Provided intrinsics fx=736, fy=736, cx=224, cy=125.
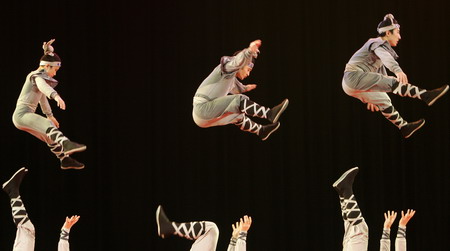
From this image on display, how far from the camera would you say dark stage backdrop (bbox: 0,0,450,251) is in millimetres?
8000

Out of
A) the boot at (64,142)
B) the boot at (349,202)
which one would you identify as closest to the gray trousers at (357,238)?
the boot at (349,202)

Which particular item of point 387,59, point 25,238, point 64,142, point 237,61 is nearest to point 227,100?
point 237,61

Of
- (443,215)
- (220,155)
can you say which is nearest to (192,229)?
(220,155)

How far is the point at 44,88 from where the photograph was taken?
724 cm

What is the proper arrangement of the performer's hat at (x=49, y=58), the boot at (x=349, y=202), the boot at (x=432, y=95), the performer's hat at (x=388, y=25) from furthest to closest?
the performer's hat at (x=49, y=58) < the performer's hat at (x=388, y=25) < the boot at (x=349, y=202) < the boot at (x=432, y=95)

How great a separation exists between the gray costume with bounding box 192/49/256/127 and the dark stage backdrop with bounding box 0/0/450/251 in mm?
894

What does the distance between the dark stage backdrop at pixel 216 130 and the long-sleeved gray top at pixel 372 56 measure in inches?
29.9

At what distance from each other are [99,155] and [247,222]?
2.33 meters

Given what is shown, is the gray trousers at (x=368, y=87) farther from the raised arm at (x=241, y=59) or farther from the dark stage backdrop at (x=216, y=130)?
the raised arm at (x=241, y=59)

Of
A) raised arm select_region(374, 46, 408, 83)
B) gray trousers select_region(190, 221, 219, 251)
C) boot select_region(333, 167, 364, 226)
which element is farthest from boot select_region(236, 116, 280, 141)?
raised arm select_region(374, 46, 408, 83)

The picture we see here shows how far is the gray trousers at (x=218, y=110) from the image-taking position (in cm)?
702

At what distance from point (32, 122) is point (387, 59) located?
3.67 meters

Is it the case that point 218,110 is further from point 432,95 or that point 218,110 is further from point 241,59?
point 432,95

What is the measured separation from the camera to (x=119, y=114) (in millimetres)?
8500
